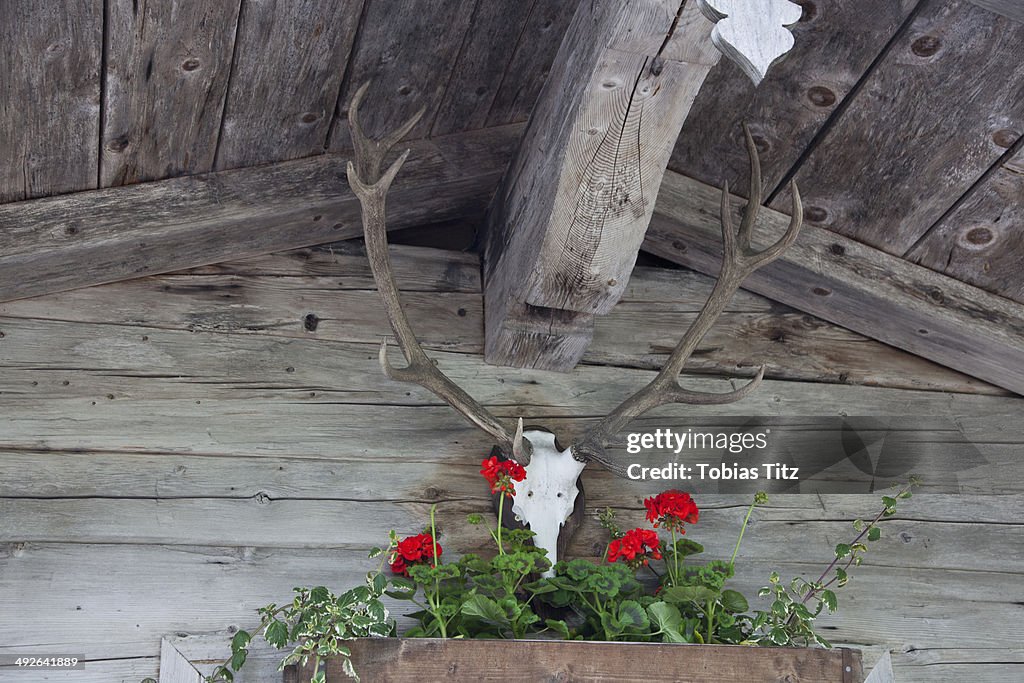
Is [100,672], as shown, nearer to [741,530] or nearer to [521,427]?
[521,427]

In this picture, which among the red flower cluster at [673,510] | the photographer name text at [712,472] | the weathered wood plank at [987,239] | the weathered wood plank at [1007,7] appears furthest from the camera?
the photographer name text at [712,472]

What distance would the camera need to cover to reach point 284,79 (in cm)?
216

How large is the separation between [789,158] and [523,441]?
918 millimetres

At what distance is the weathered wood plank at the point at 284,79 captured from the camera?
2041mm

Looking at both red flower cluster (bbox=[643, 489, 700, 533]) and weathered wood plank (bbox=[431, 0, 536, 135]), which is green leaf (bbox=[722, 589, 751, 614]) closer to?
red flower cluster (bbox=[643, 489, 700, 533])

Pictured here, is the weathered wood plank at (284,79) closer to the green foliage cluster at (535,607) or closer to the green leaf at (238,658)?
the green foliage cluster at (535,607)

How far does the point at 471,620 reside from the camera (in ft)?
6.79

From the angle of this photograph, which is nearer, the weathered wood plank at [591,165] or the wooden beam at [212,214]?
the weathered wood plank at [591,165]

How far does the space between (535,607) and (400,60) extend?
1.20 meters

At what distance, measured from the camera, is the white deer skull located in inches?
88.7

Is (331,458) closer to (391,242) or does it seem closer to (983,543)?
(391,242)

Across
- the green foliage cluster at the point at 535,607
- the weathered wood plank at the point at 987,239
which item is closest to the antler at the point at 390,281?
the green foliage cluster at the point at 535,607

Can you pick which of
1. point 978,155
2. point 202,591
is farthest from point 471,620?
point 978,155

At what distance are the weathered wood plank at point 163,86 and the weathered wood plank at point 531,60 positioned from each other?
0.63m
